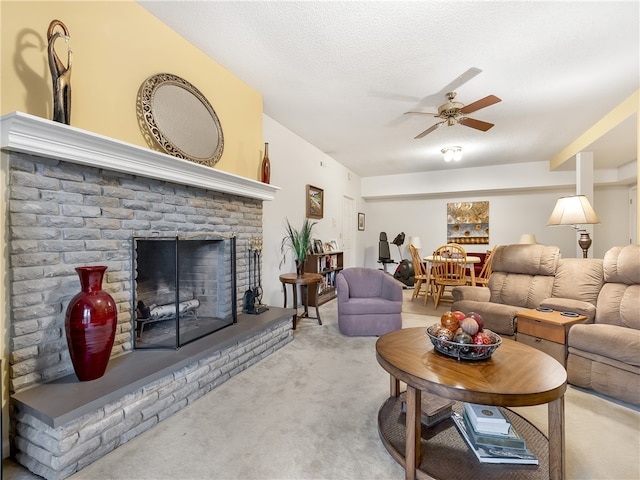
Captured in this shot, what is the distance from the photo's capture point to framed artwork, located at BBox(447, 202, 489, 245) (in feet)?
21.6

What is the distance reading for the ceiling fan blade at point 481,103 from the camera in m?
2.59

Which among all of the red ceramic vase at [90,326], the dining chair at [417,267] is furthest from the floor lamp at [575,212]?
the red ceramic vase at [90,326]

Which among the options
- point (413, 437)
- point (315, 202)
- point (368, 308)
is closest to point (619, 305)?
point (368, 308)

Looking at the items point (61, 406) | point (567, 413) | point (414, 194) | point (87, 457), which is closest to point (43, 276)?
point (61, 406)

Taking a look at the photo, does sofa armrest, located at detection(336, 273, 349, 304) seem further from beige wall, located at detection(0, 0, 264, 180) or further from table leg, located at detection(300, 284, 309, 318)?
beige wall, located at detection(0, 0, 264, 180)

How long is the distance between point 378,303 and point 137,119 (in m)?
2.72

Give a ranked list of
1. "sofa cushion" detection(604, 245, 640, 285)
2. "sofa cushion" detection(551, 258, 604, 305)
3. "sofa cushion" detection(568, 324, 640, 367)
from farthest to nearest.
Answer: "sofa cushion" detection(551, 258, 604, 305) → "sofa cushion" detection(604, 245, 640, 285) → "sofa cushion" detection(568, 324, 640, 367)

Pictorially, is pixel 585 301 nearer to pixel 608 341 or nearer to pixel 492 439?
pixel 608 341

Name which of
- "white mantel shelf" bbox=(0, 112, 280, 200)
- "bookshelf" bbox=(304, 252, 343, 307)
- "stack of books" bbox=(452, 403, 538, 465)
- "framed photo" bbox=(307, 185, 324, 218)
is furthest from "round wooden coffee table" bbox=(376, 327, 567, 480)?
"framed photo" bbox=(307, 185, 324, 218)

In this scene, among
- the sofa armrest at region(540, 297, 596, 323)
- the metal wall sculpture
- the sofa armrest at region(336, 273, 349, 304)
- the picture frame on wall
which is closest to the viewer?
the metal wall sculpture

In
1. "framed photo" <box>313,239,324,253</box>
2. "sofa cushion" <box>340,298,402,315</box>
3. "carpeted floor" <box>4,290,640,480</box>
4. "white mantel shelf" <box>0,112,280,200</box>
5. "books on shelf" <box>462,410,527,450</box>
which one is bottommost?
"carpeted floor" <box>4,290,640,480</box>

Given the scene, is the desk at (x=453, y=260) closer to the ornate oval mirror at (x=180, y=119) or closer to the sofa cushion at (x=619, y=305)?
the sofa cushion at (x=619, y=305)

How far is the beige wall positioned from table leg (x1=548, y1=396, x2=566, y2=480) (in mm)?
2700

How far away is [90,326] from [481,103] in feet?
11.0
